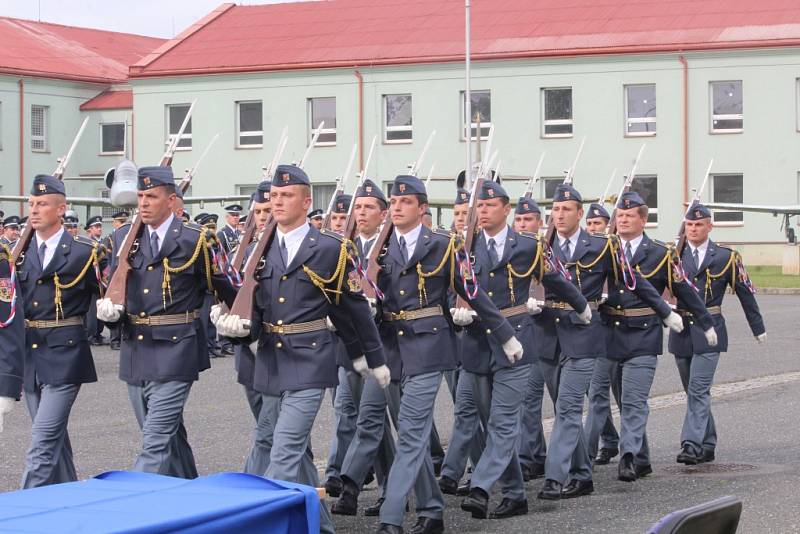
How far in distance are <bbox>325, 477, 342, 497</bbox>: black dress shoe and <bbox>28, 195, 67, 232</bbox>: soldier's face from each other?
231 cm

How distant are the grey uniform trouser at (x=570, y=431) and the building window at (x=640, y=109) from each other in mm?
Result: 37118

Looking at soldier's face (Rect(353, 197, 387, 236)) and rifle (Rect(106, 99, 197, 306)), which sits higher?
soldier's face (Rect(353, 197, 387, 236))

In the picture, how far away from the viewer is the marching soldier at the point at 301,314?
25.8 feet

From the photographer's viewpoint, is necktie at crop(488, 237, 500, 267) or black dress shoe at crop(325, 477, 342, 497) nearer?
black dress shoe at crop(325, 477, 342, 497)

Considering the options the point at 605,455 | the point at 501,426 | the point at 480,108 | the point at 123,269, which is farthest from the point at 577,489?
the point at 480,108

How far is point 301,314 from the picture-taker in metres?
7.98

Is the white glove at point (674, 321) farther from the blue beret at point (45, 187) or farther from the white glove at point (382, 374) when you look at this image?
the blue beret at point (45, 187)

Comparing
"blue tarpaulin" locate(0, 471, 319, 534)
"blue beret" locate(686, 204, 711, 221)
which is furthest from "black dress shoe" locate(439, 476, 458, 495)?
"blue tarpaulin" locate(0, 471, 319, 534)

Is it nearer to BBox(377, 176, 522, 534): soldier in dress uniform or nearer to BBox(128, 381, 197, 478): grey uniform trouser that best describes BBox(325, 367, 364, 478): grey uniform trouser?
BBox(377, 176, 522, 534): soldier in dress uniform

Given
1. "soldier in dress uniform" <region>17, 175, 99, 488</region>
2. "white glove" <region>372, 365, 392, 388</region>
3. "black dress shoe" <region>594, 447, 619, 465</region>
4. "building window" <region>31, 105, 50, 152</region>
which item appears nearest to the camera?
"white glove" <region>372, 365, 392, 388</region>

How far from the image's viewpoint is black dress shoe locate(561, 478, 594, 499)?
9774 millimetres

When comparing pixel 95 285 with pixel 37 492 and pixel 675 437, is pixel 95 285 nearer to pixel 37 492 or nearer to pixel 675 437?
pixel 37 492

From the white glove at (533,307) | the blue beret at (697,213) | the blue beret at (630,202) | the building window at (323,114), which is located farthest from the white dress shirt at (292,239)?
the building window at (323,114)

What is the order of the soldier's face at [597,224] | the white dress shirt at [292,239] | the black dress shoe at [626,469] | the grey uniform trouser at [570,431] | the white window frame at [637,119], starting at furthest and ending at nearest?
the white window frame at [637,119]
the soldier's face at [597,224]
the black dress shoe at [626,469]
the grey uniform trouser at [570,431]
the white dress shirt at [292,239]
